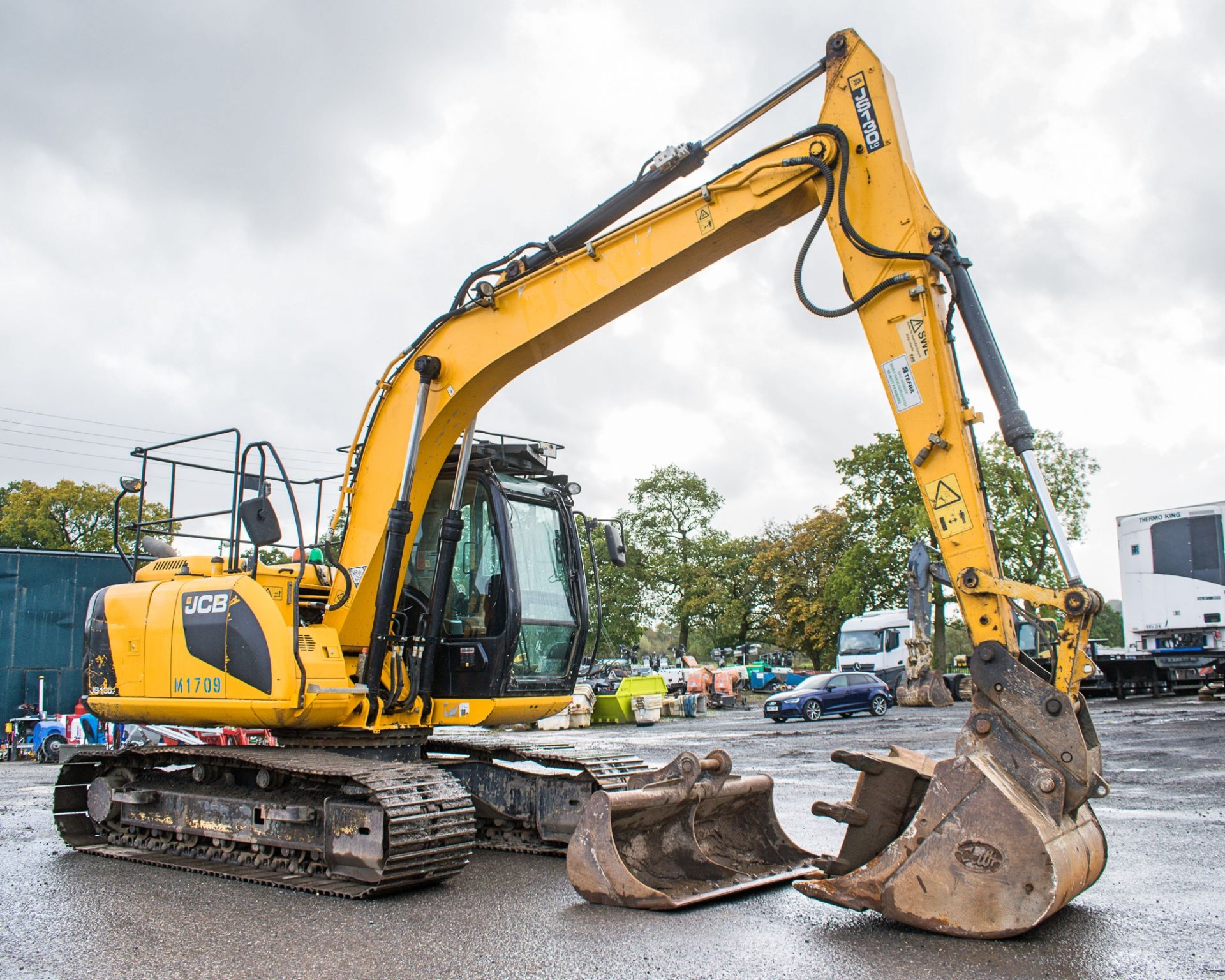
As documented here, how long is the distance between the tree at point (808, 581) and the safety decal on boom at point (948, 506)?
5001 cm

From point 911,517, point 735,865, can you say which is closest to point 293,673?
point 735,865

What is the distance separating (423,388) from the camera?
7.70 metres

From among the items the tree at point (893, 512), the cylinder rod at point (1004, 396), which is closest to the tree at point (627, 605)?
the tree at point (893, 512)

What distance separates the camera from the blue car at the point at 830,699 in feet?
87.0

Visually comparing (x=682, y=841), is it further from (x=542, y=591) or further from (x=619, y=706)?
(x=619, y=706)

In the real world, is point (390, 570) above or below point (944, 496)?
below

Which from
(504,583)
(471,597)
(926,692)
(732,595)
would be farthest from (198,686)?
(732,595)

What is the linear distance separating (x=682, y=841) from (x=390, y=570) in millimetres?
2775

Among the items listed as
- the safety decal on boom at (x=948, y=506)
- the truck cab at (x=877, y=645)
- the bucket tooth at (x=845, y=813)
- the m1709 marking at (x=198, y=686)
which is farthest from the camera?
the truck cab at (x=877, y=645)

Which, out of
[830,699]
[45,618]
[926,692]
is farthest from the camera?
[926,692]

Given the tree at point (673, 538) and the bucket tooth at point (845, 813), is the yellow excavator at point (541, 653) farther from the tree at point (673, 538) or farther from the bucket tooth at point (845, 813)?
the tree at point (673, 538)

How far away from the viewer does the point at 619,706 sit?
25719 mm

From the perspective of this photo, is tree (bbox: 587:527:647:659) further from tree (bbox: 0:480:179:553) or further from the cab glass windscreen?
the cab glass windscreen

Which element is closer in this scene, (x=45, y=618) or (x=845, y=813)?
(x=845, y=813)
